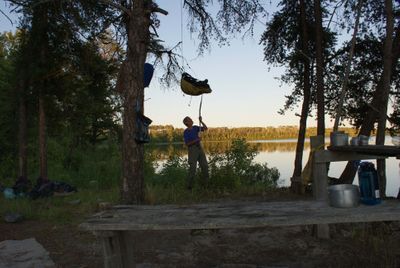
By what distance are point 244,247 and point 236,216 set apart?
2.68m

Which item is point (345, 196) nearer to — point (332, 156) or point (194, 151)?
point (332, 156)

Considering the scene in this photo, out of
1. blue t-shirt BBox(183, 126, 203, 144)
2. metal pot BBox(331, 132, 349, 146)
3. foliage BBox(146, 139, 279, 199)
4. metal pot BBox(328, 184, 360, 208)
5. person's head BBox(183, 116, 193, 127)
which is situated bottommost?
foliage BBox(146, 139, 279, 199)

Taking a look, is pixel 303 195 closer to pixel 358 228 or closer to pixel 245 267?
pixel 358 228

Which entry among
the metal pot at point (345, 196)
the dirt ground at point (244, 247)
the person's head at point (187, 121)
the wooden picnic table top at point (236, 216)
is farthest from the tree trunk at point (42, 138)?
the metal pot at point (345, 196)

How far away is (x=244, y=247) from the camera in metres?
5.63

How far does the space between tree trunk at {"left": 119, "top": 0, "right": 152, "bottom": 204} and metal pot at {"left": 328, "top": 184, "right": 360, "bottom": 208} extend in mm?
3933

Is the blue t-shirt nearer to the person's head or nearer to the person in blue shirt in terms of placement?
the person in blue shirt

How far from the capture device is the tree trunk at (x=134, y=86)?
6.60 meters

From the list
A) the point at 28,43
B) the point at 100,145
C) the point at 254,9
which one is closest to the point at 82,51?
the point at 28,43

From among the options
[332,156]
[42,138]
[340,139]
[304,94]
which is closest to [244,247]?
[332,156]

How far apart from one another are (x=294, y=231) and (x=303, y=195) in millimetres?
4205

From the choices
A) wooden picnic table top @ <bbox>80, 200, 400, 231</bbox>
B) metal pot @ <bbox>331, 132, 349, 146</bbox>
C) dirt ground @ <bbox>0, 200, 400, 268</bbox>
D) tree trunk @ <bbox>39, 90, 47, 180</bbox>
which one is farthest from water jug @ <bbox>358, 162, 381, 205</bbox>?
tree trunk @ <bbox>39, 90, 47, 180</bbox>

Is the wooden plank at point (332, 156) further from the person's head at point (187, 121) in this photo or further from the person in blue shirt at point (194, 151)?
the person's head at point (187, 121)

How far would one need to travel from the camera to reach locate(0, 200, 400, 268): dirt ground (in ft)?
16.2
